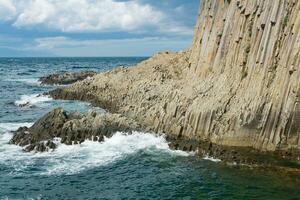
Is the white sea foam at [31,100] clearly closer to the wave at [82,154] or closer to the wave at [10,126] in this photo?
the wave at [10,126]

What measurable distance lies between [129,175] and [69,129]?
12.2 m

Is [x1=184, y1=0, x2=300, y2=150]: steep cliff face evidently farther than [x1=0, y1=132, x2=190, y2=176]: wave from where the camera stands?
Yes

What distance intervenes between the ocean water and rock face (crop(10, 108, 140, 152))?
95 cm

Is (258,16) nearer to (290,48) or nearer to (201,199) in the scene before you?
(290,48)

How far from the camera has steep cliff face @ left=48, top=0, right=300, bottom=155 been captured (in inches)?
1428

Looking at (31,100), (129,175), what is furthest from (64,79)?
(129,175)

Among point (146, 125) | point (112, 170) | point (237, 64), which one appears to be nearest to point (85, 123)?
point (146, 125)

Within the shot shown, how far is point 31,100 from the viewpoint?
74.9m

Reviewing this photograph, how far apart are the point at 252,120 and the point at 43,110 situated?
3403cm

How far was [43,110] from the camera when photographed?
6284 cm

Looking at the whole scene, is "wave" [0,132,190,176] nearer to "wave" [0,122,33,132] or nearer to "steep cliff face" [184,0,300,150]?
"steep cliff face" [184,0,300,150]

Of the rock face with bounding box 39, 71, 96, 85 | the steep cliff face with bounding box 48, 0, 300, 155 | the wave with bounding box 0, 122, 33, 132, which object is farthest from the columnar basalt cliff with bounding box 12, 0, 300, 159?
the rock face with bounding box 39, 71, 96, 85

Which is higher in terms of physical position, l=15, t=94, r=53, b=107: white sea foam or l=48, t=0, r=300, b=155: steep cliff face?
l=48, t=0, r=300, b=155: steep cliff face

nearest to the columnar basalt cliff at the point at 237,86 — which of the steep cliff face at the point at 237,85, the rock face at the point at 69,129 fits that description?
the steep cliff face at the point at 237,85
